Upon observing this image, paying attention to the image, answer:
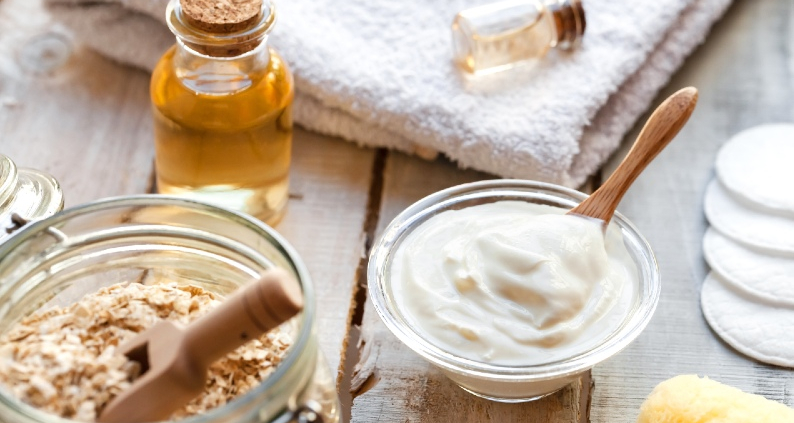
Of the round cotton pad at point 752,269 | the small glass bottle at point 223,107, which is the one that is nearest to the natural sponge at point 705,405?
the round cotton pad at point 752,269

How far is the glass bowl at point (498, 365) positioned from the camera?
869 millimetres

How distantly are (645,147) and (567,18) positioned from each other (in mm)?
331

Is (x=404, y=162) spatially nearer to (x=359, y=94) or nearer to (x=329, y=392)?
(x=359, y=94)

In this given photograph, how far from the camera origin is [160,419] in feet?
2.40

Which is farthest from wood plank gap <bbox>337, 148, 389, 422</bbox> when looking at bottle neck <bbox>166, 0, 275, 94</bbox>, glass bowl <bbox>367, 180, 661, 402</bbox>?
bottle neck <bbox>166, 0, 275, 94</bbox>

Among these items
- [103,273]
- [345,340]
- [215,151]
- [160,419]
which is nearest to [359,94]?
[215,151]

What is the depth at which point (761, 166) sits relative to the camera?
121 cm

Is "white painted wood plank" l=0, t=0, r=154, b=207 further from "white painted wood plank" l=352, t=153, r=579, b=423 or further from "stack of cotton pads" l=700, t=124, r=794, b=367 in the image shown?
"stack of cotton pads" l=700, t=124, r=794, b=367

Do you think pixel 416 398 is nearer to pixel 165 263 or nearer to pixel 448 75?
pixel 165 263

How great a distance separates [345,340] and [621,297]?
0.29 m

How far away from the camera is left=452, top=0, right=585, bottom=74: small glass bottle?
1.26 meters

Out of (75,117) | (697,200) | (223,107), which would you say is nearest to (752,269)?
(697,200)

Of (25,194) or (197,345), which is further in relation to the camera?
(25,194)

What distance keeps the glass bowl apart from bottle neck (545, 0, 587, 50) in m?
0.29
